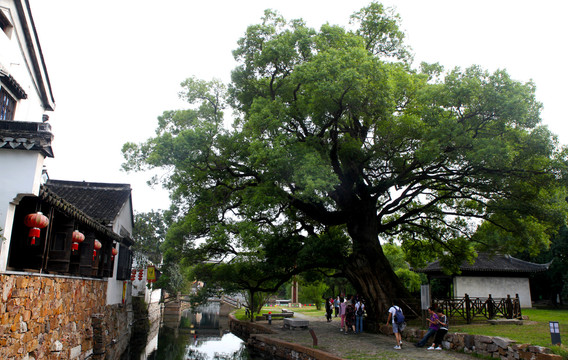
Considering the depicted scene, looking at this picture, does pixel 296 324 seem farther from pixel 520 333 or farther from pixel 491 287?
pixel 491 287

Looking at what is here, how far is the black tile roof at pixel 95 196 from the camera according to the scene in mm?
16969

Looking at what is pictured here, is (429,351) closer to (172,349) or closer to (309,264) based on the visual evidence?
(309,264)

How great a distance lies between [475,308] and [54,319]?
47.6 feet

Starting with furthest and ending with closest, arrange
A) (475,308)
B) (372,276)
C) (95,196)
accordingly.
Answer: (95,196)
(475,308)
(372,276)

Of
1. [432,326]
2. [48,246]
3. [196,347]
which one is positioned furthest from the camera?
[196,347]

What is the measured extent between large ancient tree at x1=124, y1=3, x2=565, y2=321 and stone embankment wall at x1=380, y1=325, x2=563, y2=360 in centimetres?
399

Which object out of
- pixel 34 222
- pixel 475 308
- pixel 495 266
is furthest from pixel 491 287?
pixel 34 222

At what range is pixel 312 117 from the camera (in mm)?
13641

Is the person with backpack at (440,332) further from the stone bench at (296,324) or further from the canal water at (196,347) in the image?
the stone bench at (296,324)

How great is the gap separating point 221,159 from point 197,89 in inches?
125

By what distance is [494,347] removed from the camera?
9250 mm

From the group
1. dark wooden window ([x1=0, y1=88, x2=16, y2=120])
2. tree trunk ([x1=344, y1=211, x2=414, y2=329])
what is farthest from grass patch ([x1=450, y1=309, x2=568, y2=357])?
dark wooden window ([x1=0, y1=88, x2=16, y2=120])

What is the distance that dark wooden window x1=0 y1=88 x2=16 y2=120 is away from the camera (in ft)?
33.4

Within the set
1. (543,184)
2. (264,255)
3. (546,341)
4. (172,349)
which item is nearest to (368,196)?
(264,255)
